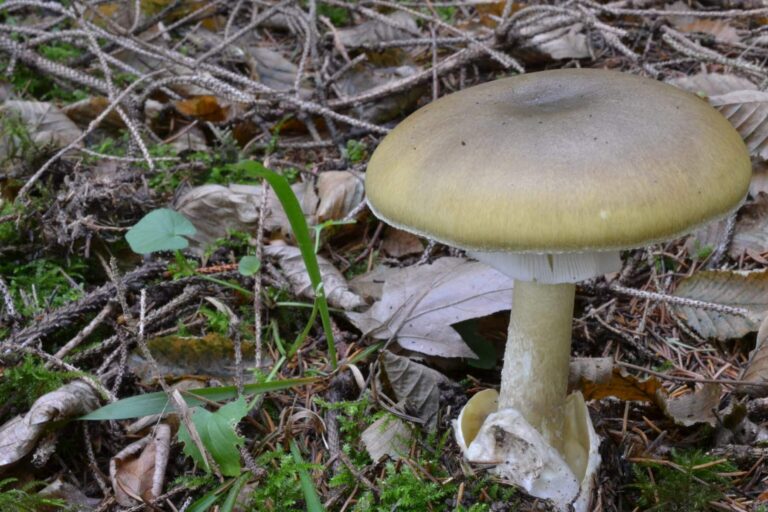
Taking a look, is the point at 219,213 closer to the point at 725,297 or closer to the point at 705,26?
the point at 725,297

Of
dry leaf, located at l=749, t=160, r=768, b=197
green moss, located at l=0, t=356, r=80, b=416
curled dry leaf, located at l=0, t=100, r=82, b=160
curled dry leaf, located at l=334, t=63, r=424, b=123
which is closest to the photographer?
green moss, located at l=0, t=356, r=80, b=416

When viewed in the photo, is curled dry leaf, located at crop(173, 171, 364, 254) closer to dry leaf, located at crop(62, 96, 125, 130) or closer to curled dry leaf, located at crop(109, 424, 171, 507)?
dry leaf, located at crop(62, 96, 125, 130)

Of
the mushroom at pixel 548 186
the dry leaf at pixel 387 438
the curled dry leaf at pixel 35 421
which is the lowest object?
the dry leaf at pixel 387 438

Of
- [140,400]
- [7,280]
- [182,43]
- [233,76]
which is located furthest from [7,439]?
[182,43]

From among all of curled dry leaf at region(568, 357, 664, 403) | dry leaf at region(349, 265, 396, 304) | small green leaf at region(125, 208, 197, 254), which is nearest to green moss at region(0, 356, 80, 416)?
small green leaf at region(125, 208, 197, 254)

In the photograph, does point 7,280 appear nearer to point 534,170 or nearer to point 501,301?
point 501,301

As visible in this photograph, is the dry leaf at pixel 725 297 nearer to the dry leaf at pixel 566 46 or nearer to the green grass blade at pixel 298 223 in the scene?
the green grass blade at pixel 298 223

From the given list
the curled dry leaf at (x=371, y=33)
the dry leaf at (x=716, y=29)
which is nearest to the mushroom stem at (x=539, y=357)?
the dry leaf at (x=716, y=29)

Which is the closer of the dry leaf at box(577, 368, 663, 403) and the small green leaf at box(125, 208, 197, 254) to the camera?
the dry leaf at box(577, 368, 663, 403)
